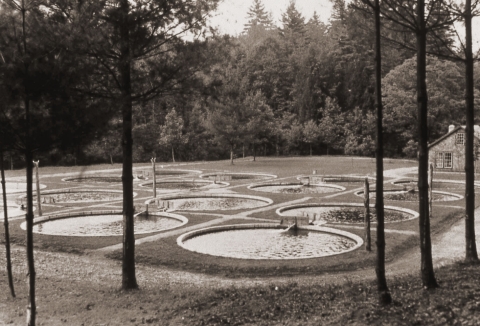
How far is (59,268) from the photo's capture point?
46.0 feet

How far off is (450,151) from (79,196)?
97.0 feet

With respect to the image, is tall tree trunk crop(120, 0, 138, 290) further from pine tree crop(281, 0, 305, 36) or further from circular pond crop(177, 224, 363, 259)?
pine tree crop(281, 0, 305, 36)

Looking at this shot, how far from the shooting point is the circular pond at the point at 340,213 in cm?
2097

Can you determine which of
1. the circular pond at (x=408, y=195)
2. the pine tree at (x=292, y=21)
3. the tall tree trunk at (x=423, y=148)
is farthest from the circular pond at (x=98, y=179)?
the pine tree at (x=292, y=21)

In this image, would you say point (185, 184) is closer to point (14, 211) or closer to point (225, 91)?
point (14, 211)

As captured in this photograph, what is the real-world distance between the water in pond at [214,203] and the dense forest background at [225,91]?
14.4 feet

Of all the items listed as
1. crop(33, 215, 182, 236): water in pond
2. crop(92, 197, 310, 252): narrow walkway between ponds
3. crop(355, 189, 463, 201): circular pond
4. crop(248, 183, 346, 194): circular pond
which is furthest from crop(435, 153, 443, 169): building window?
crop(33, 215, 182, 236): water in pond

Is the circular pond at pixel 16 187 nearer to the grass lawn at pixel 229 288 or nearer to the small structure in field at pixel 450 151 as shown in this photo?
the grass lawn at pixel 229 288

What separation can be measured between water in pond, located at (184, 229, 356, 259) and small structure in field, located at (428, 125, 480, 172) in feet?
88.6

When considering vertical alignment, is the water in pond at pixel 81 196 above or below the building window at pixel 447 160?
below

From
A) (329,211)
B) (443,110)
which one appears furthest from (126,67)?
(443,110)

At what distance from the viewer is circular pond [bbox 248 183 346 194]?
3129cm

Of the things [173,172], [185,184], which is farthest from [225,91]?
[173,172]

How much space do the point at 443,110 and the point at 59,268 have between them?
4810cm
